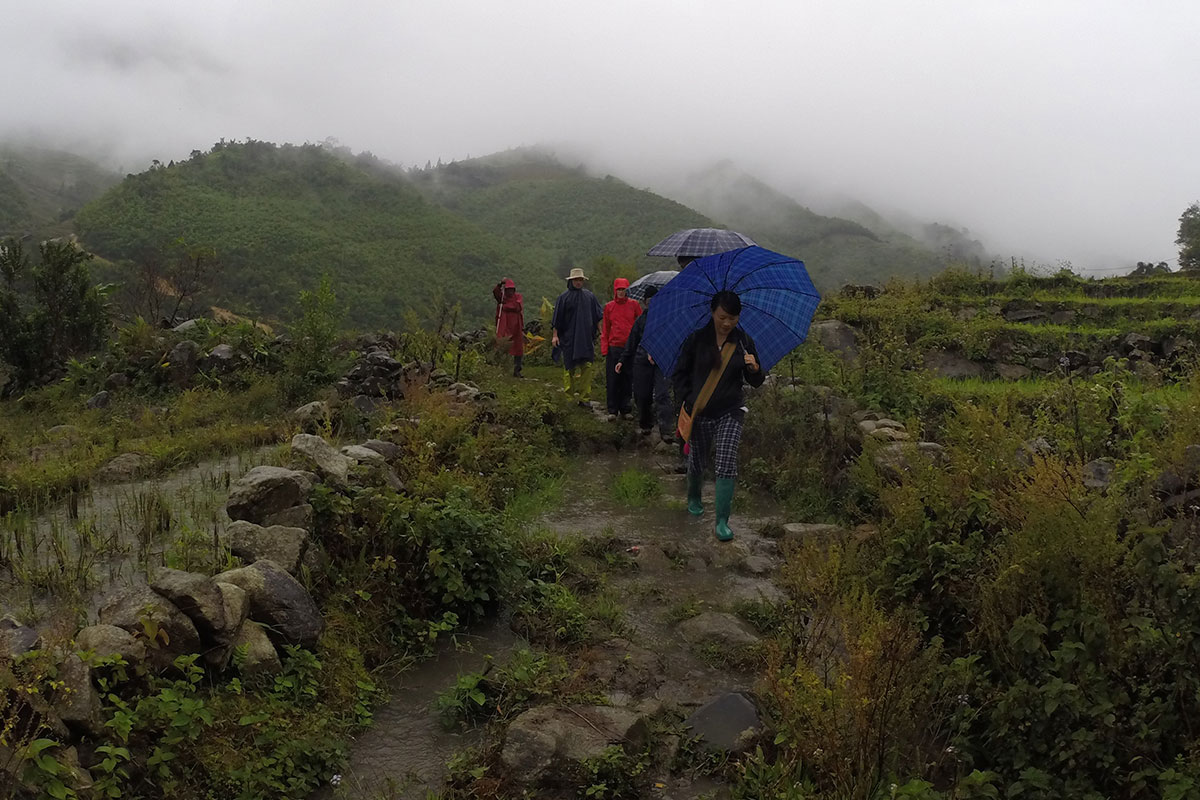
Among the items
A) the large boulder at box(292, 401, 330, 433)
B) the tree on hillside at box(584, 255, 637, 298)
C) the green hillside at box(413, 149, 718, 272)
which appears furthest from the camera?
the green hillside at box(413, 149, 718, 272)

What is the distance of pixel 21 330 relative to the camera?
→ 50.7 feet

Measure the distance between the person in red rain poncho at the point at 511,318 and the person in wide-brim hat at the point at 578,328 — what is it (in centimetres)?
259

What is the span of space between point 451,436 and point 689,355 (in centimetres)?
255

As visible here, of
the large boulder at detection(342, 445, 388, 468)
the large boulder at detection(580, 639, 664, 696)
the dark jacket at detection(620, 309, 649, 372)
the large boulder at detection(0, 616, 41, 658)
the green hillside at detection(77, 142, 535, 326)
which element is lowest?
the large boulder at detection(580, 639, 664, 696)

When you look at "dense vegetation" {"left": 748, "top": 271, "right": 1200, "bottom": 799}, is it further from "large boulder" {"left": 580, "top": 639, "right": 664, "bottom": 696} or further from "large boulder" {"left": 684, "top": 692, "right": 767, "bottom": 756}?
"large boulder" {"left": 580, "top": 639, "right": 664, "bottom": 696}

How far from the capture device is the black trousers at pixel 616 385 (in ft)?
32.7

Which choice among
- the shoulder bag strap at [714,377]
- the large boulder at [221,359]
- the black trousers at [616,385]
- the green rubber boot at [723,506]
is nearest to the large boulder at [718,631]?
the green rubber boot at [723,506]

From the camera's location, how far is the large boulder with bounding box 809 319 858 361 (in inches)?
457

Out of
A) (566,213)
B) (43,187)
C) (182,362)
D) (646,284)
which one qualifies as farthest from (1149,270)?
(43,187)

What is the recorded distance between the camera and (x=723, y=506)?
625 cm

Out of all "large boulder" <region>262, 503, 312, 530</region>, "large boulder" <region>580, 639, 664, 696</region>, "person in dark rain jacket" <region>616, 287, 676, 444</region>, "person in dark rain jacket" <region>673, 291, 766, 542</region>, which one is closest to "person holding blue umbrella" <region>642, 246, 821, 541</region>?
"person in dark rain jacket" <region>673, 291, 766, 542</region>

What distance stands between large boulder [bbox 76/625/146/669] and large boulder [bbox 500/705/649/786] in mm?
1661

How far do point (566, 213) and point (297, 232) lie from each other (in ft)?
106

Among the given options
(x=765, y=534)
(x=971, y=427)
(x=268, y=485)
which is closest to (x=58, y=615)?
(x=268, y=485)
